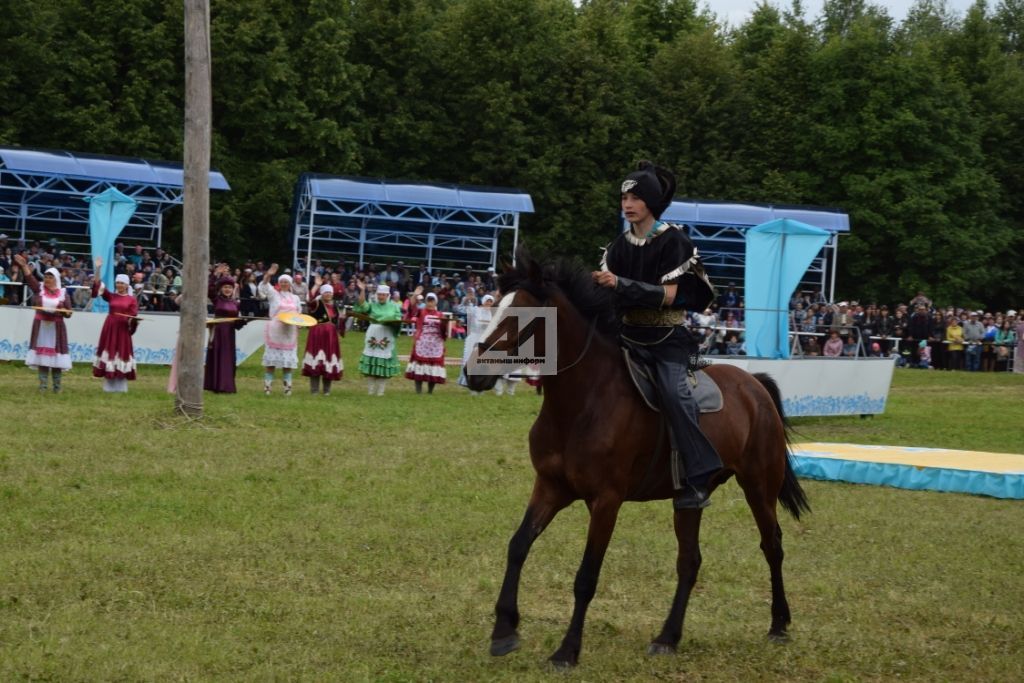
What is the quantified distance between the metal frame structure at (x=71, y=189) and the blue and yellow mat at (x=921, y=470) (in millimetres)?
25945

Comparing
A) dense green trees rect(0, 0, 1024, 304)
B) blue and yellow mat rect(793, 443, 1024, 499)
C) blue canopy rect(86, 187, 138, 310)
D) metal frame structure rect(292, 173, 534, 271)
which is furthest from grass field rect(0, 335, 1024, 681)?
dense green trees rect(0, 0, 1024, 304)

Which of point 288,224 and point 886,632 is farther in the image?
point 288,224

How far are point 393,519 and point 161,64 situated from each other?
126ft

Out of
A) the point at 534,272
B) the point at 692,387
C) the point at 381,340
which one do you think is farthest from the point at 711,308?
the point at 534,272

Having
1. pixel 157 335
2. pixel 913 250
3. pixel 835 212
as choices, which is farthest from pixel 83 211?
pixel 913 250

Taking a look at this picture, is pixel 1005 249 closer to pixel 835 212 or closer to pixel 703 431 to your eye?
pixel 835 212

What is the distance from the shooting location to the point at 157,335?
26.4m

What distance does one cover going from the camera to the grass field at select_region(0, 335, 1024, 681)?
23.7ft

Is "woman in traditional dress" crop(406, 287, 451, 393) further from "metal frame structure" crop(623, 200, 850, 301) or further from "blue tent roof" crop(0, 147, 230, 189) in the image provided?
"metal frame structure" crop(623, 200, 850, 301)

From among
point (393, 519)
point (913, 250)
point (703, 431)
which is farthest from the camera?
point (913, 250)

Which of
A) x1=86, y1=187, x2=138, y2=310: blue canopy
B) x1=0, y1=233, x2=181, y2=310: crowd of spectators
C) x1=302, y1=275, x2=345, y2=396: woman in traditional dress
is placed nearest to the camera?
x1=302, y1=275, x2=345, y2=396: woman in traditional dress

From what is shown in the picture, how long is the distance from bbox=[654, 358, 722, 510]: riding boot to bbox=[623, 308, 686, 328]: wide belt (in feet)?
0.72

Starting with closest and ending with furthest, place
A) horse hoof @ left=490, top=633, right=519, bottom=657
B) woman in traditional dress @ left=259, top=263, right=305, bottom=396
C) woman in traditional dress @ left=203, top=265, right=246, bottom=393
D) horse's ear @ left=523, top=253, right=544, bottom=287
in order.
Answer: horse hoof @ left=490, top=633, right=519, bottom=657 < horse's ear @ left=523, top=253, right=544, bottom=287 < woman in traditional dress @ left=203, top=265, right=246, bottom=393 < woman in traditional dress @ left=259, top=263, right=305, bottom=396

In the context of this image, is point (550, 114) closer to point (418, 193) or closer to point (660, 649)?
point (418, 193)
